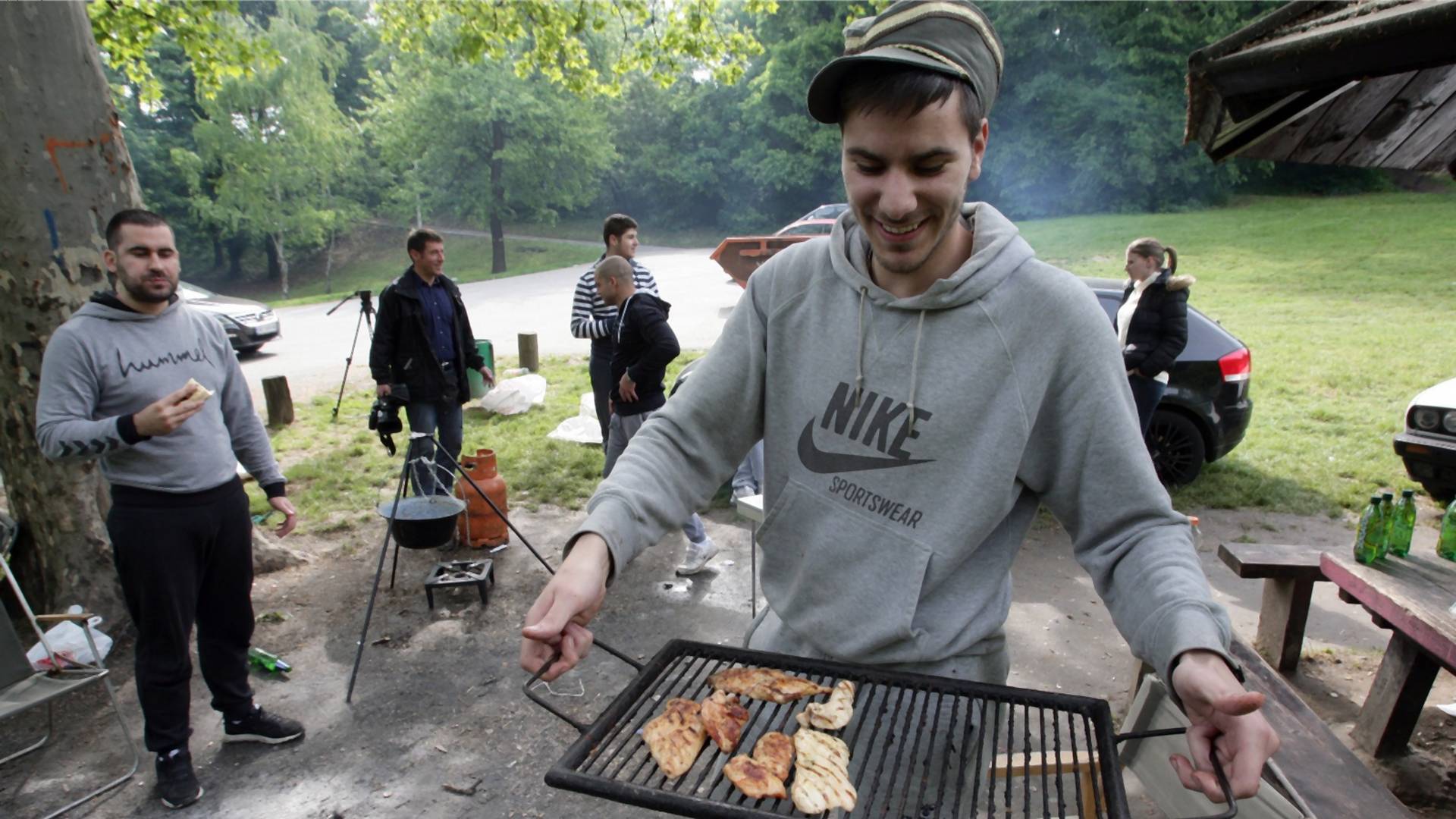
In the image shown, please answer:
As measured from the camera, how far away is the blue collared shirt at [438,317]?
20.2 feet

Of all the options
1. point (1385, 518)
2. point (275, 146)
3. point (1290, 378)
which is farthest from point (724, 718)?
point (275, 146)

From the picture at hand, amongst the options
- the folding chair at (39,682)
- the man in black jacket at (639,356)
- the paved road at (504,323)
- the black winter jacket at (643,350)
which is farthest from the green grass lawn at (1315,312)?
the paved road at (504,323)

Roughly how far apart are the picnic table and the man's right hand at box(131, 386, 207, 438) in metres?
4.95

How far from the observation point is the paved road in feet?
42.0

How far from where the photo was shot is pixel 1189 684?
1219mm

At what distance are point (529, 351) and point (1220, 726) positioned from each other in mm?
11690

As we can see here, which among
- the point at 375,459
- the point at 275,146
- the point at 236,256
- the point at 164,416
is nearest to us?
the point at 164,416

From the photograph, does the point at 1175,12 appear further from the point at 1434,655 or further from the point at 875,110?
the point at 875,110

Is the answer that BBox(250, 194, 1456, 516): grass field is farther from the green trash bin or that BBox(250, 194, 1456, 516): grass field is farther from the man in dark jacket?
the man in dark jacket

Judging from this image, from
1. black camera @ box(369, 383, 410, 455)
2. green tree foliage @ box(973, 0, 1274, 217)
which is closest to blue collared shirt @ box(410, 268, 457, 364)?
black camera @ box(369, 383, 410, 455)

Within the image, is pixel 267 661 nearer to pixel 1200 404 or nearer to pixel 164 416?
pixel 164 416

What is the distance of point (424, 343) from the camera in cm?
614

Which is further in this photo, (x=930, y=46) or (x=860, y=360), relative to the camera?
(x=860, y=360)

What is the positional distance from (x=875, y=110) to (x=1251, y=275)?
21.6m
